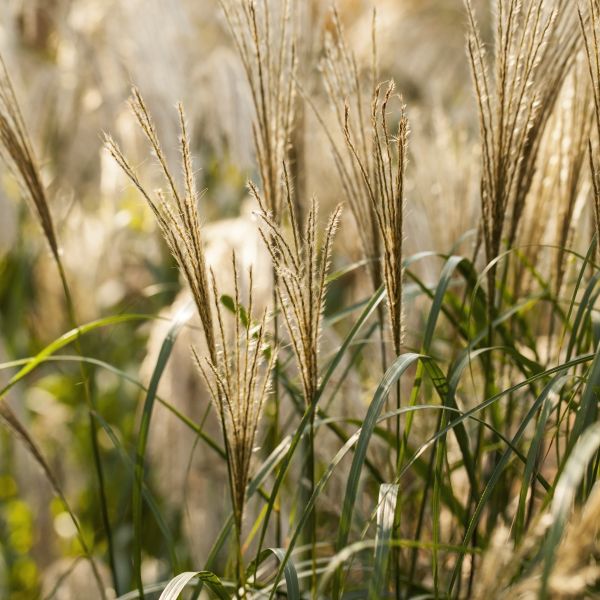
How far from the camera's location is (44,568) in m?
2.60

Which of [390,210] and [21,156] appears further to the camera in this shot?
[21,156]

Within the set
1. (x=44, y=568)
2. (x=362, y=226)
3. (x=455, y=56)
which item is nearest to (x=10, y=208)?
(x=44, y=568)

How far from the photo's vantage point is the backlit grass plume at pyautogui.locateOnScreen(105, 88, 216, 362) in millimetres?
853

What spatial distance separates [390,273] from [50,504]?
2.06m

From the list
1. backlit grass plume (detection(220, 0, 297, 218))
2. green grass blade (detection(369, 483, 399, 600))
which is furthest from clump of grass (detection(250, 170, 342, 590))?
backlit grass plume (detection(220, 0, 297, 218))

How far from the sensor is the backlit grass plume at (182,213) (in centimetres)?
85

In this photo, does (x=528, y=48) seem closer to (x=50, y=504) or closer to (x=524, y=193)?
(x=524, y=193)

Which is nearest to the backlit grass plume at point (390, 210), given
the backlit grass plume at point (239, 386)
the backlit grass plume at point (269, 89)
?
A: the backlit grass plume at point (239, 386)

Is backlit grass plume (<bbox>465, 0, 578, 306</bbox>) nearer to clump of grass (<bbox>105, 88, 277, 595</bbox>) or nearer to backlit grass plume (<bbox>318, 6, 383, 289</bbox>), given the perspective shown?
backlit grass plume (<bbox>318, 6, 383, 289</bbox>)

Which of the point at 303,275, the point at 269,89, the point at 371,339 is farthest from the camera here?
the point at 371,339

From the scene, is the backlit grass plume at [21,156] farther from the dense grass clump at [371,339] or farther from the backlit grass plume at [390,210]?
the backlit grass plume at [390,210]

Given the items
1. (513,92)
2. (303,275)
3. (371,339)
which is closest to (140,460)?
(303,275)

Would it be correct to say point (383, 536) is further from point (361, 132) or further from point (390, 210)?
point (361, 132)

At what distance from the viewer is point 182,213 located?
855 millimetres
